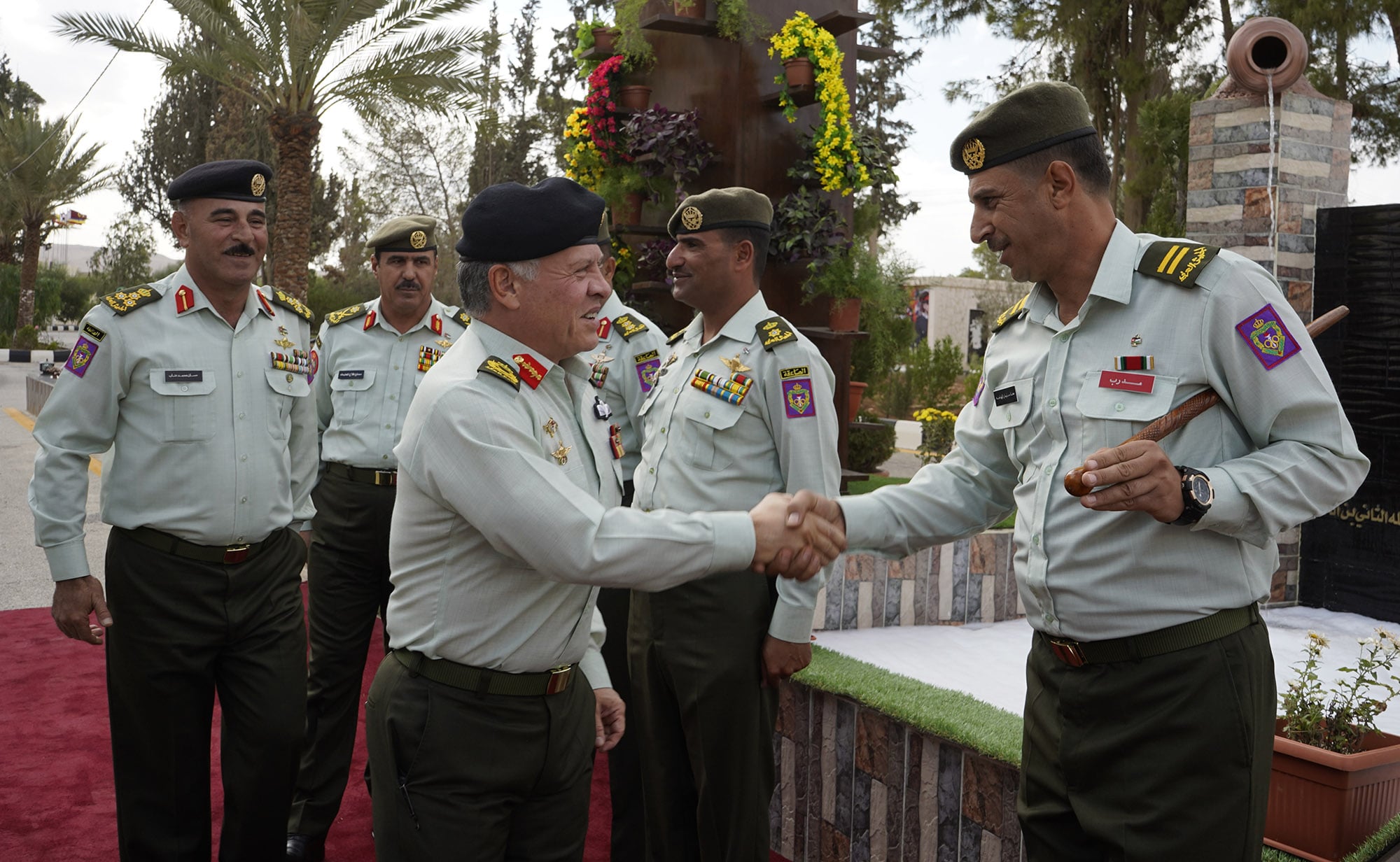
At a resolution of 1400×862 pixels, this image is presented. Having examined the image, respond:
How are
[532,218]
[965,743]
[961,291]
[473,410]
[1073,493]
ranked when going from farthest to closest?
1. [961,291]
2. [965,743]
3. [532,218]
4. [473,410]
5. [1073,493]

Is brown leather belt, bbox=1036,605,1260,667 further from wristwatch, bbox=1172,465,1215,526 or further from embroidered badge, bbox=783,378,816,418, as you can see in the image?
embroidered badge, bbox=783,378,816,418

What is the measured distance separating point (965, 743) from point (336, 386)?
9.01 feet

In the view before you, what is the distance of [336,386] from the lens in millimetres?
4293

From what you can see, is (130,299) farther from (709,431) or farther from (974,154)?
(974,154)

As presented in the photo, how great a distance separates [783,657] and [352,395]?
2201 mm

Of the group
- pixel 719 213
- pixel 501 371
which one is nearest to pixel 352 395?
pixel 719 213

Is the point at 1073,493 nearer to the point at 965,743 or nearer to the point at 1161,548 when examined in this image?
the point at 1161,548

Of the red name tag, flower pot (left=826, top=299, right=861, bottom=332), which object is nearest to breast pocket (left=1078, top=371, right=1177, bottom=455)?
the red name tag

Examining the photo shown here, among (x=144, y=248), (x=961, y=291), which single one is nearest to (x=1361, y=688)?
(x=961, y=291)

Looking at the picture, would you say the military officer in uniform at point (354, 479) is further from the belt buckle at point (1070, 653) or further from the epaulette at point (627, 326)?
the belt buckle at point (1070, 653)

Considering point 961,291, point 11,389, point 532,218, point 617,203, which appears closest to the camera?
point 532,218

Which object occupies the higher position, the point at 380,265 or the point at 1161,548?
the point at 380,265

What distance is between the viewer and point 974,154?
85.8 inches

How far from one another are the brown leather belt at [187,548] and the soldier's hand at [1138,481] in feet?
7.87
